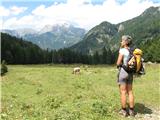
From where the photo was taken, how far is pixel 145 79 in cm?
3522

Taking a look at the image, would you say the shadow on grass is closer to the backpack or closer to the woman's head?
the backpack

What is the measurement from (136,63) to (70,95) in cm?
788

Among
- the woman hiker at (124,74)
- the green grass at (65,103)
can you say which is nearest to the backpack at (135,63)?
the woman hiker at (124,74)

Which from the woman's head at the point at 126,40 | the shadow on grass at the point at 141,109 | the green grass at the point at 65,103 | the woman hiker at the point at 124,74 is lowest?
the shadow on grass at the point at 141,109

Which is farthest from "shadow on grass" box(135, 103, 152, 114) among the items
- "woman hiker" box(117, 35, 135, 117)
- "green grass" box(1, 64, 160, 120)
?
"woman hiker" box(117, 35, 135, 117)

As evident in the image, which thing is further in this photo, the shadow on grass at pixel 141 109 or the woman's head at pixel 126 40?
the shadow on grass at pixel 141 109

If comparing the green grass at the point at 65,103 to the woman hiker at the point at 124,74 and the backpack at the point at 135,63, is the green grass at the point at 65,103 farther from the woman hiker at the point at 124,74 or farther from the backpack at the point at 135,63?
the backpack at the point at 135,63

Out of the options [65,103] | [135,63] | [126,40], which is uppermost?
[126,40]

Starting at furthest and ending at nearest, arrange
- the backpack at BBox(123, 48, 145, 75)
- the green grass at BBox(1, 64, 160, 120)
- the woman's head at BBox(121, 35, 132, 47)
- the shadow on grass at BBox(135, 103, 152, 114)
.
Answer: the shadow on grass at BBox(135, 103, 152, 114) < the woman's head at BBox(121, 35, 132, 47) < the backpack at BBox(123, 48, 145, 75) < the green grass at BBox(1, 64, 160, 120)

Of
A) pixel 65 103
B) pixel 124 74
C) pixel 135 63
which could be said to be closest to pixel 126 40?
pixel 135 63

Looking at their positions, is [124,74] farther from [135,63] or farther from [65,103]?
[65,103]

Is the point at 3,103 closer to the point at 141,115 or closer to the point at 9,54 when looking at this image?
the point at 141,115

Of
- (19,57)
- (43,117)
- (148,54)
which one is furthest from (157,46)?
(43,117)

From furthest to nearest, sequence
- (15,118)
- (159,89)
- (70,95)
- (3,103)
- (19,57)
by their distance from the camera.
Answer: (19,57) → (159,89) → (70,95) → (3,103) → (15,118)
